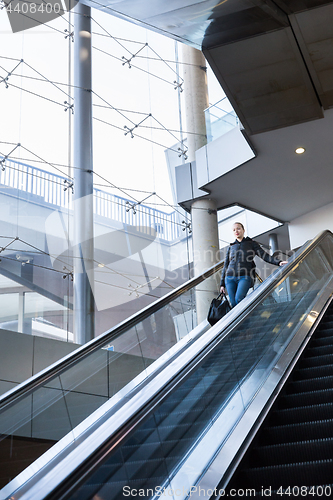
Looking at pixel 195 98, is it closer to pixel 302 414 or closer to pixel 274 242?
pixel 274 242

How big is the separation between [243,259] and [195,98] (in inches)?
275

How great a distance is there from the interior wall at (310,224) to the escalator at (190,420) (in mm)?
8065

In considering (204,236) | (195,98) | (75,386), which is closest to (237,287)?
(75,386)

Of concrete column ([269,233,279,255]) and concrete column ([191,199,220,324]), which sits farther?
concrete column ([269,233,279,255])

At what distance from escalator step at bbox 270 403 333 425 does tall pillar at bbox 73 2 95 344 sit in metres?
6.22

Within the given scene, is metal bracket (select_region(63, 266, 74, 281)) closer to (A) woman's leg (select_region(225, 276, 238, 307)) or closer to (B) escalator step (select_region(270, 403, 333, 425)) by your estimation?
(A) woman's leg (select_region(225, 276, 238, 307))

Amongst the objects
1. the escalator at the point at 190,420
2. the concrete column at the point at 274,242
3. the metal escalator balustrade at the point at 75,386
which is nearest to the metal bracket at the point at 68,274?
the metal escalator balustrade at the point at 75,386

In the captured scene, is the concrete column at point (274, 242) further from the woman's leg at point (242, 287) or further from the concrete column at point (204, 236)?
the woman's leg at point (242, 287)

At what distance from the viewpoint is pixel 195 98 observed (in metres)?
12.1

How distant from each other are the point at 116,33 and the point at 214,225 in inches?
242

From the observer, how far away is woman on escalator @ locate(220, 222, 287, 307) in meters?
6.21

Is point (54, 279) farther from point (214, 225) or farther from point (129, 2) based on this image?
point (129, 2)

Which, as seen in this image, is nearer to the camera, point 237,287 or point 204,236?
point 237,287

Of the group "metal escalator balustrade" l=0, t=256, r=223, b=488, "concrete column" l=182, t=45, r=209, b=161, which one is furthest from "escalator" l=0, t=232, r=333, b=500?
"concrete column" l=182, t=45, r=209, b=161
